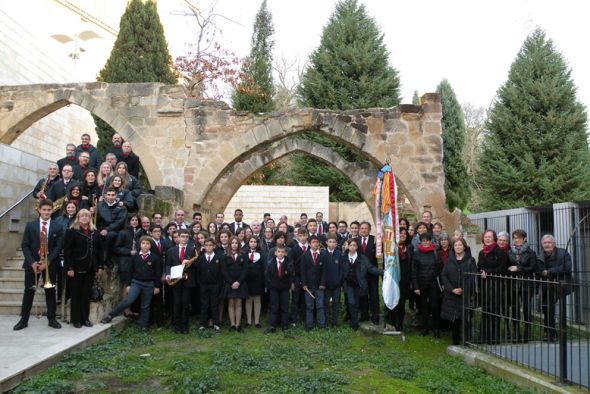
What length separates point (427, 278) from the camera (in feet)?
25.3

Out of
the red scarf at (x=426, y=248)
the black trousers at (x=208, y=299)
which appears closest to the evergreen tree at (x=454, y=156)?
the red scarf at (x=426, y=248)

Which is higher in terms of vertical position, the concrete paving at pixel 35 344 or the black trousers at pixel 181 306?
the black trousers at pixel 181 306

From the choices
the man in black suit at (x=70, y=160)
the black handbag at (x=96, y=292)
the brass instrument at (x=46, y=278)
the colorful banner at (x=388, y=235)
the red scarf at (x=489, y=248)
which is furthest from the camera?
→ the man in black suit at (x=70, y=160)

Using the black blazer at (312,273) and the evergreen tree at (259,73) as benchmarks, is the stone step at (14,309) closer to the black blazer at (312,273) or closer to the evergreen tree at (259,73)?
the black blazer at (312,273)

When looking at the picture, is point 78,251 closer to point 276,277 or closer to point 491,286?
point 276,277

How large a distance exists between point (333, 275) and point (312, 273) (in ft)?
1.07

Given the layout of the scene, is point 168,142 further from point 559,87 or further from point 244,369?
point 559,87

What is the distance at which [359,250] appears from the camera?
27.6 ft

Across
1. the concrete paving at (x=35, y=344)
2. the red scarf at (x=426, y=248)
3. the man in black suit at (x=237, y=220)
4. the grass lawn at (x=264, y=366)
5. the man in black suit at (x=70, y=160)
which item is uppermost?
the man in black suit at (x=70, y=160)

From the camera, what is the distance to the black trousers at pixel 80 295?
23.4 feet

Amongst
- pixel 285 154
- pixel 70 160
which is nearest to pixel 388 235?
pixel 70 160

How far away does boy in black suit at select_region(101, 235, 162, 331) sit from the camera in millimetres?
7648

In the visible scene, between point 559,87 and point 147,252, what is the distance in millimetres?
18258

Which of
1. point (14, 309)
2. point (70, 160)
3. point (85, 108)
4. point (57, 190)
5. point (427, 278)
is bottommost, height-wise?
point (14, 309)
